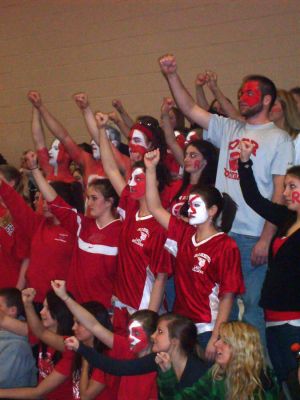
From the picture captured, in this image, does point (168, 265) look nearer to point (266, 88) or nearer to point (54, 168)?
point (266, 88)

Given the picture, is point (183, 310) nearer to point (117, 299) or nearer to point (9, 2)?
point (117, 299)

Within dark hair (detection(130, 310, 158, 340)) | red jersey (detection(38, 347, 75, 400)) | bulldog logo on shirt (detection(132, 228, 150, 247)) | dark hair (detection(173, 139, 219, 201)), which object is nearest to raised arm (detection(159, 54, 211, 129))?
Result: dark hair (detection(173, 139, 219, 201))

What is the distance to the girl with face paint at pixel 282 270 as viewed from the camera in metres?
4.18

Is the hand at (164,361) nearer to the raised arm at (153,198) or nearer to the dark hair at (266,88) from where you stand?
the raised arm at (153,198)

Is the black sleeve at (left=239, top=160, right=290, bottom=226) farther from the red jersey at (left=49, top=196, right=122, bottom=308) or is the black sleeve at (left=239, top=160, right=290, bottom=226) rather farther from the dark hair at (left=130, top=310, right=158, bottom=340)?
the red jersey at (left=49, top=196, right=122, bottom=308)

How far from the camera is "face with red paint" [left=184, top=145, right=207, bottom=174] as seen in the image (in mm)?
5016

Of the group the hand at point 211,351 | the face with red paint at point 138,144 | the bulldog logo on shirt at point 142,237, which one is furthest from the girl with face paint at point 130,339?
the face with red paint at point 138,144

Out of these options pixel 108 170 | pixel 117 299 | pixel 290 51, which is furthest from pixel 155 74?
pixel 117 299

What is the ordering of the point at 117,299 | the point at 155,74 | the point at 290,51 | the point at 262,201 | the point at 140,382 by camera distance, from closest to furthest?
the point at 262,201, the point at 140,382, the point at 117,299, the point at 290,51, the point at 155,74

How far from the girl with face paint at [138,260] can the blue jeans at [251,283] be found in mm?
462

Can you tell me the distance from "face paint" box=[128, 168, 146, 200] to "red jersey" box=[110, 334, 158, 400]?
90 cm

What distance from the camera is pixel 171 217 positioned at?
4.66 metres

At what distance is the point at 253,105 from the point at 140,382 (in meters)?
1.83

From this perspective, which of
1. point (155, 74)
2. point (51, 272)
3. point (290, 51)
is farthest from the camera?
point (155, 74)
